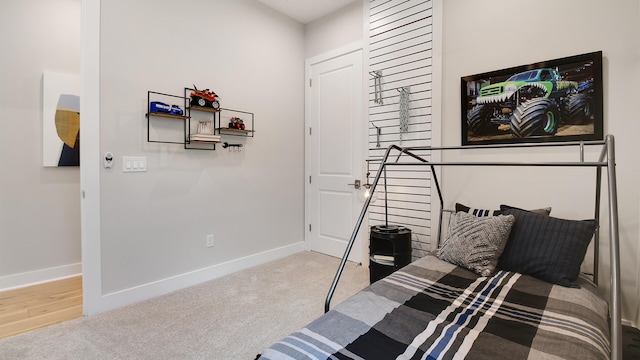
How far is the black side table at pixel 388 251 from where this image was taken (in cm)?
266

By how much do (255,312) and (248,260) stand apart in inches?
43.4

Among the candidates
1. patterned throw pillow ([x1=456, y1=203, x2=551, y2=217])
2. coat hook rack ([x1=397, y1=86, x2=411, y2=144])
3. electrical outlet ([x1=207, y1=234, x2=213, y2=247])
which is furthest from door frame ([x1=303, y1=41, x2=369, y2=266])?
electrical outlet ([x1=207, y1=234, x2=213, y2=247])

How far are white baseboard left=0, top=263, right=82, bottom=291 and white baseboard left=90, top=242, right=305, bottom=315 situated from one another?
1.15m

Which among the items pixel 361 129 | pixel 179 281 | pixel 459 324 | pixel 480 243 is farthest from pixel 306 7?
pixel 459 324

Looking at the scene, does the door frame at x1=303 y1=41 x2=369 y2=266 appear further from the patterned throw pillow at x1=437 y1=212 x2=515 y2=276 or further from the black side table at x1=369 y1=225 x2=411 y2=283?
the patterned throw pillow at x1=437 y1=212 x2=515 y2=276

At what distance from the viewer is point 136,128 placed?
259cm

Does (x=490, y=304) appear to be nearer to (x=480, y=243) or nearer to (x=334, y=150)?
(x=480, y=243)

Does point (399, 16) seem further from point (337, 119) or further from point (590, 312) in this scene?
point (590, 312)

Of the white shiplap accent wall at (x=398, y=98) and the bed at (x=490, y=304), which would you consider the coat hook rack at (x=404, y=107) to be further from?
the bed at (x=490, y=304)

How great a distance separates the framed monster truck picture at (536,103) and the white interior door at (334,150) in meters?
1.20

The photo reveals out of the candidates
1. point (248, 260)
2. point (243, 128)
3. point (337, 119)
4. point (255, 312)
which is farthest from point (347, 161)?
point (255, 312)

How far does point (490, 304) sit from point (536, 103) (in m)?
1.67

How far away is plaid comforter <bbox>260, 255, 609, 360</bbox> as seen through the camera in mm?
1124

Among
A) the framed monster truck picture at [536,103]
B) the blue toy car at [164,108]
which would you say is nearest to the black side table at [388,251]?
the framed monster truck picture at [536,103]
